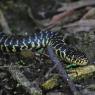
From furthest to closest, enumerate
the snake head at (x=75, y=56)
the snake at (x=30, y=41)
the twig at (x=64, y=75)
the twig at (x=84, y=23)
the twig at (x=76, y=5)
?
the twig at (x=76, y=5)
the twig at (x=84, y=23)
the snake at (x=30, y=41)
the snake head at (x=75, y=56)
the twig at (x=64, y=75)

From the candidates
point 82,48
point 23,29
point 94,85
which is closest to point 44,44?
point 82,48

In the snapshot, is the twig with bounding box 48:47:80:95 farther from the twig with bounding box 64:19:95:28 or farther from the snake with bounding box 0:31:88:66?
the twig with bounding box 64:19:95:28

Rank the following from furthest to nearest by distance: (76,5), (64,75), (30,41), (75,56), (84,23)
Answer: (76,5), (84,23), (30,41), (75,56), (64,75)

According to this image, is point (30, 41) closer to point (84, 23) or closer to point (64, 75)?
point (84, 23)

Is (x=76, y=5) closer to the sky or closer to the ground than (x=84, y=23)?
closer to the sky

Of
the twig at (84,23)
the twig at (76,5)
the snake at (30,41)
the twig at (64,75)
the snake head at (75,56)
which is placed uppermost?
the twig at (76,5)

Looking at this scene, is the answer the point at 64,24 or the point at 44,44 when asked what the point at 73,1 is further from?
the point at 44,44

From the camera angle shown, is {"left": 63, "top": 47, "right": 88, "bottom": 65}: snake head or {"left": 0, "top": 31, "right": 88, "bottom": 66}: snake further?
{"left": 0, "top": 31, "right": 88, "bottom": 66}: snake

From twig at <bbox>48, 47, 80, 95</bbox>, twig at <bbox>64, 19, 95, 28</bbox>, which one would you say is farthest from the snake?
twig at <bbox>48, 47, 80, 95</bbox>

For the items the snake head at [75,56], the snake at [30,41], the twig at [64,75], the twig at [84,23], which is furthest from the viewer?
the twig at [84,23]

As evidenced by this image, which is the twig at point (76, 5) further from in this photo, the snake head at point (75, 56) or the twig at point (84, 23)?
the snake head at point (75, 56)

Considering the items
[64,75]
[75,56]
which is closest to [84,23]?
[75,56]

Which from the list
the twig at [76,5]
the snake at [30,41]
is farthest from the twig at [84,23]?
the snake at [30,41]
